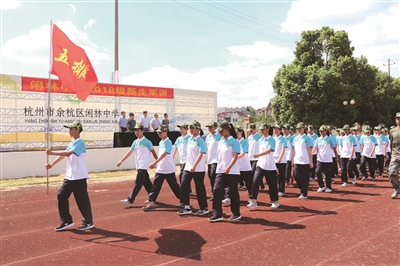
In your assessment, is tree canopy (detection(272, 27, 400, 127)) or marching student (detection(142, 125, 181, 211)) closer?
marching student (detection(142, 125, 181, 211))

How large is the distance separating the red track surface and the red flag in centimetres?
305

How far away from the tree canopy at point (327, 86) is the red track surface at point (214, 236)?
854 inches

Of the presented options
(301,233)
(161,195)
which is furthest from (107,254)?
(161,195)

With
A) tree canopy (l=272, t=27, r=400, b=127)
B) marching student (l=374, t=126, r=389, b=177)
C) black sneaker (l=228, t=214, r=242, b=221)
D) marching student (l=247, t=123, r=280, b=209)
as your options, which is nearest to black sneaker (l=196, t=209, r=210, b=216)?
black sneaker (l=228, t=214, r=242, b=221)

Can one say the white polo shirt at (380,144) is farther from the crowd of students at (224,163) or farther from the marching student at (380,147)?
the crowd of students at (224,163)

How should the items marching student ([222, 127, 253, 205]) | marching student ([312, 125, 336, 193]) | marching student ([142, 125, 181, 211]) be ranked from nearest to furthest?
marching student ([142, 125, 181, 211])
marching student ([222, 127, 253, 205])
marching student ([312, 125, 336, 193])

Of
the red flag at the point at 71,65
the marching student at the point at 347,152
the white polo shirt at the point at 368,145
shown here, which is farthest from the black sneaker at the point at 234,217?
the white polo shirt at the point at 368,145

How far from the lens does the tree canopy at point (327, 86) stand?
30031 millimetres

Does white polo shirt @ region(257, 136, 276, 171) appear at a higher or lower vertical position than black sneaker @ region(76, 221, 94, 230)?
higher

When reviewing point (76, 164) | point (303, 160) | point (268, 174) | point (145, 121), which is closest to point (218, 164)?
point (268, 174)

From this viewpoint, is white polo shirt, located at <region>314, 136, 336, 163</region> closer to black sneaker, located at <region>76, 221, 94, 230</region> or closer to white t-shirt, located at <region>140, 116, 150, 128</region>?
black sneaker, located at <region>76, 221, 94, 230</region>

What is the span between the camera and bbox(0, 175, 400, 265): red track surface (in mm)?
5176

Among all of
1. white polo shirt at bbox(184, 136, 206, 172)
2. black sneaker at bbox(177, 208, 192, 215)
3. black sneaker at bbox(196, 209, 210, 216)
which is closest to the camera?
black sneaker at bbox(196, 209, 210, 216)

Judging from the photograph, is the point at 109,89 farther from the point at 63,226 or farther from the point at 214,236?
the point at 214,236
